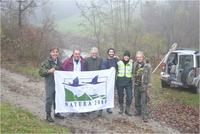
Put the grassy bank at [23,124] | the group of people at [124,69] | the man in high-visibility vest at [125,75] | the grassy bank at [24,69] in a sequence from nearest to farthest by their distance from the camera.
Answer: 1. the grassy bank at [23,124]
2. the group of people at [124,69]
3. the man in high-visibility vest at [125,75]
4. the grassy bank at [24,69]

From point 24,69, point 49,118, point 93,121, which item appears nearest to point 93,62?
point 93,121

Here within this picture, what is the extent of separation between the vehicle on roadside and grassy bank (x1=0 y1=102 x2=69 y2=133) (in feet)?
27.0

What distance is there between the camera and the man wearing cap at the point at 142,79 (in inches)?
434

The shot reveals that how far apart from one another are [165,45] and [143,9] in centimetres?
421

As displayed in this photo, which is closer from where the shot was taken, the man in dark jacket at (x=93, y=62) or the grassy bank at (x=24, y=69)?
the man in dark jacket at (x=93, y=62)

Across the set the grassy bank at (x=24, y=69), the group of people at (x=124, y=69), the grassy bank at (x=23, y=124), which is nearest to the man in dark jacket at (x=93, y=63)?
the group of people at (x=124, y=69)

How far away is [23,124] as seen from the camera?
9.75 m

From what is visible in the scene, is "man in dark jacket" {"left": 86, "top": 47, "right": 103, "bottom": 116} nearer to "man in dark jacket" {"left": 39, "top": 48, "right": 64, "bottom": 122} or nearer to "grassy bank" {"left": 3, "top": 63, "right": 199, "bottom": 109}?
"man in dark jacket" {"left": 39, "top": 48, "right": 64, "bottom": 122}

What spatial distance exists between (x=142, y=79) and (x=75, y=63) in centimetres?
186

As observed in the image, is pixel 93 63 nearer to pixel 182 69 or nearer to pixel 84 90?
pixel 84 90

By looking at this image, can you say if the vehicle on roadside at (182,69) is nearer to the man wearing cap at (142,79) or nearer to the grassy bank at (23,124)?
the man wearing cap at (142,79)

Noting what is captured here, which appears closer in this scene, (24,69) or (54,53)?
(54,53)

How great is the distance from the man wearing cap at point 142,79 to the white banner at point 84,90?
0.66m

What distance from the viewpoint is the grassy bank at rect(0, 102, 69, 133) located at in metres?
9.32
